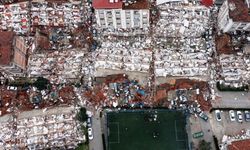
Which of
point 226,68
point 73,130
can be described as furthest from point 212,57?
point 73,130

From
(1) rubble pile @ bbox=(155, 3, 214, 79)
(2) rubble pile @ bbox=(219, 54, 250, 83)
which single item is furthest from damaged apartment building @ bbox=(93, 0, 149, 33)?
(2) rubble pile @ bbox=(219, 54, 250, 83)

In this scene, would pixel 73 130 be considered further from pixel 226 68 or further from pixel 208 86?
pixel 226 68

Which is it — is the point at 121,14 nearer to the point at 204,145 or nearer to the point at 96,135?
the point at 96,135

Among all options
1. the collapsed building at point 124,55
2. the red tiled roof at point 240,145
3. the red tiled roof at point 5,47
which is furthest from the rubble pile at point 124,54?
the red tiled roof at point 240,145

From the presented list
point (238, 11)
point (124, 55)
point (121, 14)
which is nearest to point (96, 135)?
point (124, 55)

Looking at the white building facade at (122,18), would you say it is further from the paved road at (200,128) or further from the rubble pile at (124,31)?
the paved road at (200,128)

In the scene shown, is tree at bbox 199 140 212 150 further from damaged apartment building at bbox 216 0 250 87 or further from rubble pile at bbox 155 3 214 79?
rubble pile at bbox 155 3 214 79
